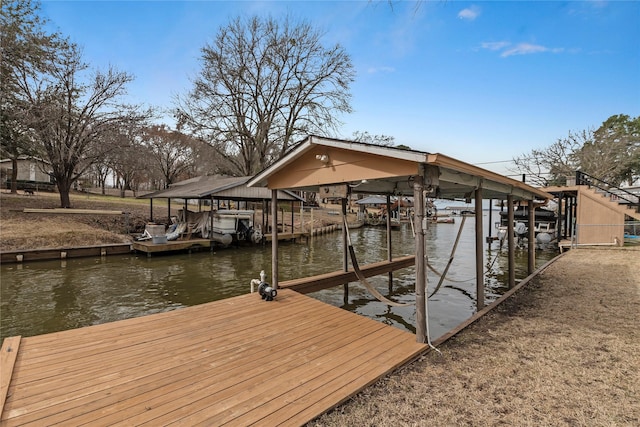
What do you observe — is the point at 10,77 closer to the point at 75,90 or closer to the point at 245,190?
the point at 75,90

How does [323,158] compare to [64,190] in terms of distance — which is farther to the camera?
[64,190]

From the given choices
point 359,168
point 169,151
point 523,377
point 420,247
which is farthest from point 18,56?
point 169,151

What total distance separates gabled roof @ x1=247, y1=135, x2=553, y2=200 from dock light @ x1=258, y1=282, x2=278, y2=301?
1844 mm

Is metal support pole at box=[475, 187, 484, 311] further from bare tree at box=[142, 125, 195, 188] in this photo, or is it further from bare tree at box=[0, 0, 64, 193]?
bare tree at box=[142, 125, 195, 188]

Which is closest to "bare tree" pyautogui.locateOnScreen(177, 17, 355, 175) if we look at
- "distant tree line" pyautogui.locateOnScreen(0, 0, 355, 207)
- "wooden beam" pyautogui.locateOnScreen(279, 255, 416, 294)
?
"distant tree line" pyautogui.locateOnScreen(0, 0, 355, 207)

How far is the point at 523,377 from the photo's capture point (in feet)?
10.5

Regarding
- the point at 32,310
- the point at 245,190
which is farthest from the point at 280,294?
the point at 245,190

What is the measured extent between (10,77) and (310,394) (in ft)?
60.7

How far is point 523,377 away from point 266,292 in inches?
145

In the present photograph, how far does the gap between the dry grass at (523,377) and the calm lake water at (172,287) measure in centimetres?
155

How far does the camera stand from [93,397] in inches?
102

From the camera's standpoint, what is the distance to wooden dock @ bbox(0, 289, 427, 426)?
244 cm

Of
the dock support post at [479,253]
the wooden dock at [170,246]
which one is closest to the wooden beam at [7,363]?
the dock support post at [479,253]

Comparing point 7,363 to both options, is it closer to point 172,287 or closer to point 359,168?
point 359,168
